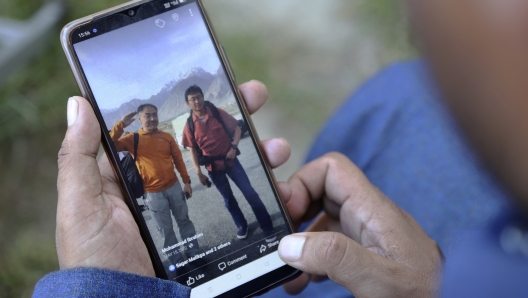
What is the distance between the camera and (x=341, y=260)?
1.98 ft

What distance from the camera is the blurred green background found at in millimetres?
1288

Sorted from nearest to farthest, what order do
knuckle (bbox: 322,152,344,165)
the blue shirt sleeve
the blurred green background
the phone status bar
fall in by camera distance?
the blue shirt sleeve < the phone status bar < knuckle (bbox: 322,152,344,165) < the blurred green background

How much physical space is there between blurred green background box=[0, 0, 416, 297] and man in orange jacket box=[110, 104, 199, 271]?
65cm

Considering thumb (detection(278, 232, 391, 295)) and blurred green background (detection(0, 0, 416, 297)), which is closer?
thumb (detection(278, 232, 391, 295))

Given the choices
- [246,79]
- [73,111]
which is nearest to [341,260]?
[73,111]

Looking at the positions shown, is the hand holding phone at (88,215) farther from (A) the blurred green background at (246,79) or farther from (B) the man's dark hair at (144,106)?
(A) the blurred green background at (246,79)

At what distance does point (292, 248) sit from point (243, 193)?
0.16 meters

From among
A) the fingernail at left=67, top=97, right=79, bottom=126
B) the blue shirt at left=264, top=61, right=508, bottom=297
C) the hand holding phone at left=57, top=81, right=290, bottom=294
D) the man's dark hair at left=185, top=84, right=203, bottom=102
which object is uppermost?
the fingernail at left=67, top=97, right=79, bottom=126

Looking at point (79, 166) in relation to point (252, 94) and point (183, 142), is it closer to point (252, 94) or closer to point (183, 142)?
point (183, 142)

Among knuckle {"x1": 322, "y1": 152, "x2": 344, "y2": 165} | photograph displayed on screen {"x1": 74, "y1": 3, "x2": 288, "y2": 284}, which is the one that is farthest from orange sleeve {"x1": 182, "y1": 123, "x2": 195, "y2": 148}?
knuckle {"x1": 322, "y1": 152, "x2": 344, "y2": 165}

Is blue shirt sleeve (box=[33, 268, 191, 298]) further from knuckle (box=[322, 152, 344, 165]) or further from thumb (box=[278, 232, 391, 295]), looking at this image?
knuckle (box=[322, 152, 344, 165])

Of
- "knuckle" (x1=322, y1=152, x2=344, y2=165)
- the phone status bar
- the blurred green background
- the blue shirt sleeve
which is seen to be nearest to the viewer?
the blue shirt sleeve

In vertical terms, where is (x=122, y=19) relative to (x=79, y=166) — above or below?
above

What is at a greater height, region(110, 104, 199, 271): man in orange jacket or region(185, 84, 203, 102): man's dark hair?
region(185, 84, 203, 102): man's dark hair
